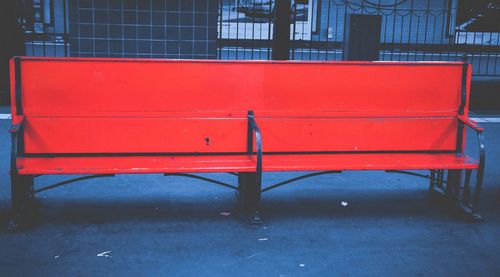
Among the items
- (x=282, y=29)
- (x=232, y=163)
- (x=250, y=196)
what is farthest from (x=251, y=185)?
(x=282, y=29)

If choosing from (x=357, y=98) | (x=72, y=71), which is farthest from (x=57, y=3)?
(x=357, y=98)

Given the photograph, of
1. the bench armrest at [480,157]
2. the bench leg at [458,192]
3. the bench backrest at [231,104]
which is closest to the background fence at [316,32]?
the bench leg at [458,192]

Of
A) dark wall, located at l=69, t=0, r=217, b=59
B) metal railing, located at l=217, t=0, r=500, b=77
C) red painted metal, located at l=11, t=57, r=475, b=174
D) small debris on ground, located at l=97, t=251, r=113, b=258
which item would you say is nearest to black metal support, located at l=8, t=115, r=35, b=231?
red painted metal, located at l=11, t=57, r=475, b=174

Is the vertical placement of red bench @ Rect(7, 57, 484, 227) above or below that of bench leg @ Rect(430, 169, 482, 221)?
above

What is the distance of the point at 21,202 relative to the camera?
166 inches

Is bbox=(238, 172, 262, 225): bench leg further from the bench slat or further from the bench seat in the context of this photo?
the bench slat

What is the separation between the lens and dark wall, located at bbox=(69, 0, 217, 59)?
718 cm

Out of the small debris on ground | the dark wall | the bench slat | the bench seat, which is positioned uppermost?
the dark wall

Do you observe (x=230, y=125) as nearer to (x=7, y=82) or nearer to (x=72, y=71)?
(x=72, y=71)

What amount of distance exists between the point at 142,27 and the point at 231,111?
10.3 ft

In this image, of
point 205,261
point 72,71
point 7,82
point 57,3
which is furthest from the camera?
point 57,3

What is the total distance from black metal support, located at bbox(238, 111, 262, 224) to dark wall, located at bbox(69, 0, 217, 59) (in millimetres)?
3077

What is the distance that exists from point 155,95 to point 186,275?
179cm

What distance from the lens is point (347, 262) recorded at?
12.0ft
